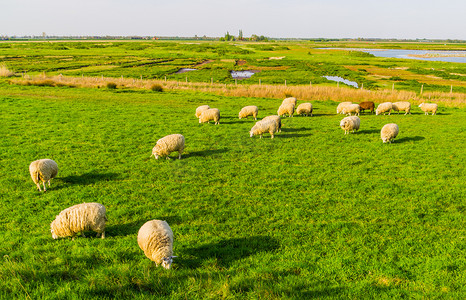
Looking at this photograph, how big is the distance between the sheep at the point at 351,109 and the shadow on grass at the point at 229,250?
21662mm

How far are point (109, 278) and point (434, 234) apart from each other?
8809 millimetres

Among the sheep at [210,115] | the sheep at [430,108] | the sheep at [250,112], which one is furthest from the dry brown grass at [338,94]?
the sheep at [210,115]

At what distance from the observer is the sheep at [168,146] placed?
1514 centimetres

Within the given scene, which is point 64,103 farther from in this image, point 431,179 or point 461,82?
point 461,82

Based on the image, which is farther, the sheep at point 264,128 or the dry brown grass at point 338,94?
the dry brown grass at point 338,94

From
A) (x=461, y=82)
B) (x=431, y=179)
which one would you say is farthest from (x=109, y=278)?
(x=461, y=82)

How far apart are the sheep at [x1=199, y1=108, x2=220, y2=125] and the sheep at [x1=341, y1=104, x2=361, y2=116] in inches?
481

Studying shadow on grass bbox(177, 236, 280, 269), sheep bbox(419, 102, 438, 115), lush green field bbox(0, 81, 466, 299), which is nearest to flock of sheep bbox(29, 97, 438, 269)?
lush green field bbox(0, 81, 466, 299)

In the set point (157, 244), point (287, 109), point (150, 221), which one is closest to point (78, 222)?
point (150, 221)

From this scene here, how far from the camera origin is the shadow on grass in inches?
290

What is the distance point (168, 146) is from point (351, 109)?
18.6 meters

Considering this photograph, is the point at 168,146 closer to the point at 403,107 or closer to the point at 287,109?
the point at 287,109

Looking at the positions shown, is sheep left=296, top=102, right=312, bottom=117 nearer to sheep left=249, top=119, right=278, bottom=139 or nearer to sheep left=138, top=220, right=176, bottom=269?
sheep left=249, top=119, right=278, bottom=139

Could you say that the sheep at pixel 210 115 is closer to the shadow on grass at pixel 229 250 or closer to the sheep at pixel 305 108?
the sheep at pixel 305 108
